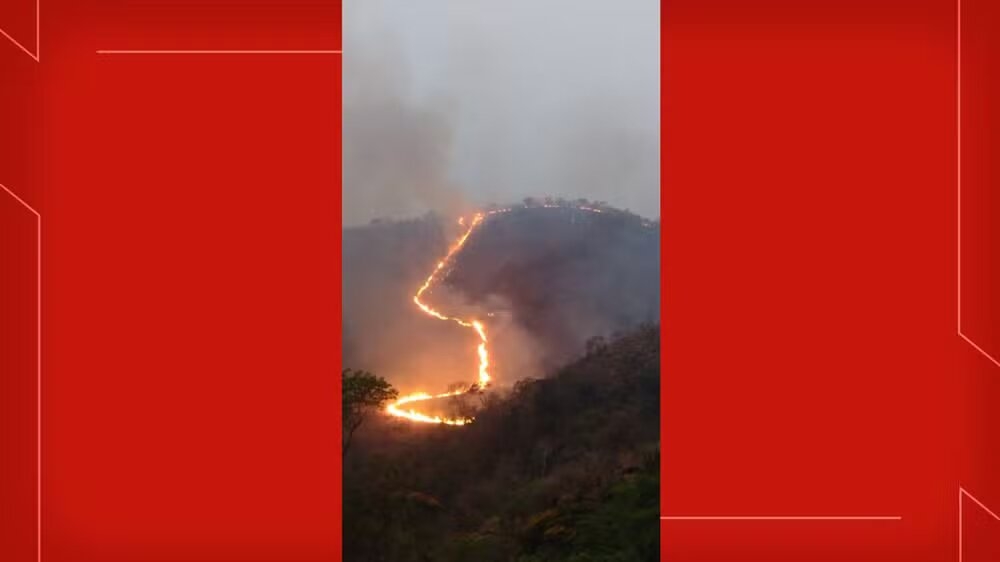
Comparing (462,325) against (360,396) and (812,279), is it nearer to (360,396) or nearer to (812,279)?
(360,396)

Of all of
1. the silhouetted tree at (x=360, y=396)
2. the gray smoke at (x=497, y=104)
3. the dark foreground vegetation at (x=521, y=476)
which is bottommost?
the dark foreground vegetation at (x=521, y=476)

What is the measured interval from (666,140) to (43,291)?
2444 millimetres

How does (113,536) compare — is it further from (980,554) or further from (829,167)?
(980,554)

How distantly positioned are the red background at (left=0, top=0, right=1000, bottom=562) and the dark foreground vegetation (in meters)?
0.12

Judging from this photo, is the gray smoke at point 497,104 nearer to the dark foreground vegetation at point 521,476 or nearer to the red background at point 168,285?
the red background at point 168,285

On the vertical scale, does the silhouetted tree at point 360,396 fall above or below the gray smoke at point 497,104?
below

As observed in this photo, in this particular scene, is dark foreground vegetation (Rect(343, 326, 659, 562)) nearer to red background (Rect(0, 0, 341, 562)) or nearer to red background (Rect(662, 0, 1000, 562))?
red background (Rect(662, 0, 1000, 562))

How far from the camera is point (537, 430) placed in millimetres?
3820

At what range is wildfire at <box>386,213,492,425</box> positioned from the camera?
12.5ft

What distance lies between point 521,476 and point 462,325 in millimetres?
620

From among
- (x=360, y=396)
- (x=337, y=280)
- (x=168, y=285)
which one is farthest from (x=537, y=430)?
(x=168, y=285)

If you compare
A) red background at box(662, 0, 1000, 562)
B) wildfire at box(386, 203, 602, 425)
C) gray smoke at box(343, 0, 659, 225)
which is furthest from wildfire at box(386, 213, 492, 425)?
red background at box(662, 0, 1000, 562)

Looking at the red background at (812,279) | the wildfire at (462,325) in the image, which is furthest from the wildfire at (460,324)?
the red background at (812,279)

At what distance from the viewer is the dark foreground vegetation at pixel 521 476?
3816 millimetres
